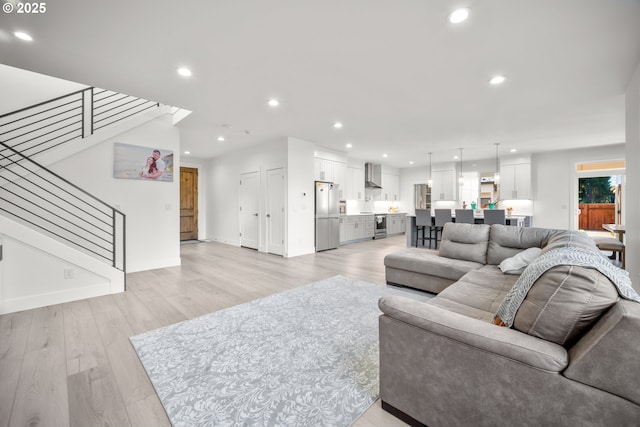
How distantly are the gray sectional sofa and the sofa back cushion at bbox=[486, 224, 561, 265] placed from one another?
6.90 feet

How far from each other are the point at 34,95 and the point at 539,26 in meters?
6.65

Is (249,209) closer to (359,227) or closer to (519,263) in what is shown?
(359,227)

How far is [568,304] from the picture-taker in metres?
1.10

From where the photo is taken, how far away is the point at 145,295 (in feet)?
11.5

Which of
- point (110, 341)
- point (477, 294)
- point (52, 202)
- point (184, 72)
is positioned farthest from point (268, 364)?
point (52, 202)

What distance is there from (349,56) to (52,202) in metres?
4.73

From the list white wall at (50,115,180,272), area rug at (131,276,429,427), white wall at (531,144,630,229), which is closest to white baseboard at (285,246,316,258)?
white wall at (50,115,180,272)

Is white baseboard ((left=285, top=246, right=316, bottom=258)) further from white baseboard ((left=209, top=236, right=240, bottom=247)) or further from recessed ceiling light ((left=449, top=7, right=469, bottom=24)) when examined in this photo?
recessed ceiling light ((left=449, top=7, right=469, bottom=24))

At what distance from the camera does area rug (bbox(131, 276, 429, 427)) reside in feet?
5.00

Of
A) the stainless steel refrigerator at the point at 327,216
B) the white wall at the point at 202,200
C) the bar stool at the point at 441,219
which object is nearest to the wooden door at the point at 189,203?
the white wall at the point at 202,200

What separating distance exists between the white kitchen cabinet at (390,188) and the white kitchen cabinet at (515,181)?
12.1 ft

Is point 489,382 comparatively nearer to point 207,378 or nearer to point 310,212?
point 207,378

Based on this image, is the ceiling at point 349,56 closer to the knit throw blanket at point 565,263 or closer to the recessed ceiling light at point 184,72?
the recessed ceiling light at point 184,72

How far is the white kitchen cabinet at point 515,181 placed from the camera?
7680mm
